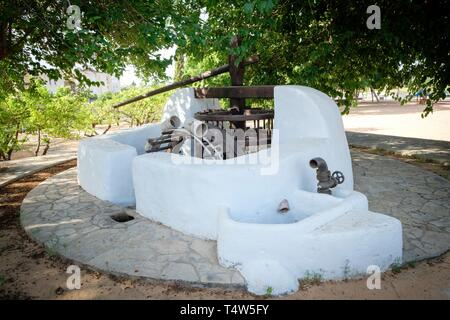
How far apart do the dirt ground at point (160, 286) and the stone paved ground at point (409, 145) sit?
6.87m

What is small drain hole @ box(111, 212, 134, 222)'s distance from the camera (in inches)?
235

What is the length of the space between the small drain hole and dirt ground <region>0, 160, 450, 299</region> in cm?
137

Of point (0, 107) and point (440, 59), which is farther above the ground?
point (440, 59)

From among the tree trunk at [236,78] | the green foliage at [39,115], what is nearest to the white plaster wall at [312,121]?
the tree trunk at [236,78]

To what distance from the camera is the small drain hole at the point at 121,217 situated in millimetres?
5980

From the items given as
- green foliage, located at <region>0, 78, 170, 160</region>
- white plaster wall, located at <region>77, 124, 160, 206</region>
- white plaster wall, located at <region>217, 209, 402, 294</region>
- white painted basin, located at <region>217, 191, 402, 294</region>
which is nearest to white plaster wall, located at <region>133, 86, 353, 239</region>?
white painted basin, located at <region>217, 191, 402, 294</region>

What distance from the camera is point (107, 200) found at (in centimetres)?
690

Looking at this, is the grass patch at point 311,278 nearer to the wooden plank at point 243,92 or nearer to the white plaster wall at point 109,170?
the wooden plank at point 243,92
